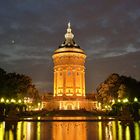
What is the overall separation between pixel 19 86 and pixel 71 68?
34.5 meters

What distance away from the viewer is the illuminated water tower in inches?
3942

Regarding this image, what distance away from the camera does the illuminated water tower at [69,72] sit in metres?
100

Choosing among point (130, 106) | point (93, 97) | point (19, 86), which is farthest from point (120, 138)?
point (93, 97)

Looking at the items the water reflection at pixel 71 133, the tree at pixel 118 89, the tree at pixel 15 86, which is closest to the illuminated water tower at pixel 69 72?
the tree at pixel 118 89

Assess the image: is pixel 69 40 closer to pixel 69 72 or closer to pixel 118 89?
pixel 69 72

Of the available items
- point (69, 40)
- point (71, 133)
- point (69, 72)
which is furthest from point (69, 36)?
point (71, 133)

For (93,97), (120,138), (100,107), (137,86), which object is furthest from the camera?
(93,97)

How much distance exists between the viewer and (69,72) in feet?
333

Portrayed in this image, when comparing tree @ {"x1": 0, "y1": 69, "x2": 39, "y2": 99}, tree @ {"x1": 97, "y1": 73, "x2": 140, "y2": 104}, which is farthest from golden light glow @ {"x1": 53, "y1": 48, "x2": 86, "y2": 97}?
tree @ {"x1": 0, "y1": 69, "x2": 39, "y2": 99}

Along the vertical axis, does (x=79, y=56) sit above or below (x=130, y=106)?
above

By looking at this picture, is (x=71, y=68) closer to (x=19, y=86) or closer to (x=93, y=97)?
(x=93, y=97)

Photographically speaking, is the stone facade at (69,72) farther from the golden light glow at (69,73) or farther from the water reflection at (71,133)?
the water reflection at (71,133)

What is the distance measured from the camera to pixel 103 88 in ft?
253

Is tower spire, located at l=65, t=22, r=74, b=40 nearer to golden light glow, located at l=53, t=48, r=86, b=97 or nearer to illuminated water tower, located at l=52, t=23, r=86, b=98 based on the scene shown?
illuminated water tower, located at l=52, t=23, r=86, b=98
